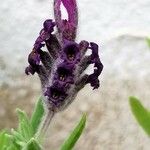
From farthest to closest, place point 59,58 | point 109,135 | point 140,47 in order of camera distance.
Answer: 1. point 140,47
2. point 109,135
3. point 59,58

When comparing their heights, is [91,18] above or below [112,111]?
above

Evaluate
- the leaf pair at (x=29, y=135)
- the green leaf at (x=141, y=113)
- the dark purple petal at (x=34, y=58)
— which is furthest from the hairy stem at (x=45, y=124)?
the green leaf at (x=141, y=113)

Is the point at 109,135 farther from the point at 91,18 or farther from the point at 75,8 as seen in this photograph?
the point at 75,8

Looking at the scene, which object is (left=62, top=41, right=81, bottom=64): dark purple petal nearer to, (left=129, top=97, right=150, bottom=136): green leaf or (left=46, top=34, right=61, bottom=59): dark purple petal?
(left=46, top=34, right=61, bottom=59): dark purple petal

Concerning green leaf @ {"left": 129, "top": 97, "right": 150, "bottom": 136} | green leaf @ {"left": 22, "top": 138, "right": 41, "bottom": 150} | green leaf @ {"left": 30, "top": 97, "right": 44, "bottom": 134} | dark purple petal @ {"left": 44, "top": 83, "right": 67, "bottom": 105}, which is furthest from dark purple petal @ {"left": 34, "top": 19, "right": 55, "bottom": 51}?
green leaf @ {"left": 129, "top": 97, "right": 150, "bottom": 136}

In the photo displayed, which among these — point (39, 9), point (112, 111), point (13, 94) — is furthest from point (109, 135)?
point (39, 9)

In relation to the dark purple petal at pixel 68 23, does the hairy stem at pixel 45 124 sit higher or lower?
lower

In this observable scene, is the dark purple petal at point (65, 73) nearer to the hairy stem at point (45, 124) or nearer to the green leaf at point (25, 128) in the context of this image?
the hairy stem at point (45, 124)

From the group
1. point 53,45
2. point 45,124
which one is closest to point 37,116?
point 45,124
